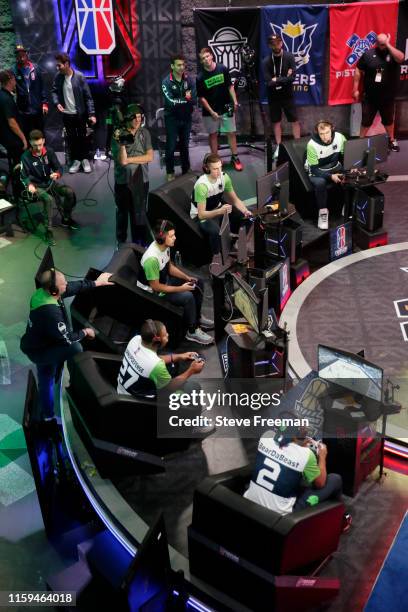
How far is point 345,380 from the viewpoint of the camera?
5.40m

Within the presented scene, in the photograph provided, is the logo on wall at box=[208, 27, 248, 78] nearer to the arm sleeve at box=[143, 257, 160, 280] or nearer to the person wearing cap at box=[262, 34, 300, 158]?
the person wearing cap at box=[262, 34, 300, 158]

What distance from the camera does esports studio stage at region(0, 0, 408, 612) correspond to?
4652 mm

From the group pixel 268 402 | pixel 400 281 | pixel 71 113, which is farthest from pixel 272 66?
pixel 268 402

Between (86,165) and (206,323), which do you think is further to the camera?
(86,165)

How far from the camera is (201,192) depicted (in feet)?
26.8

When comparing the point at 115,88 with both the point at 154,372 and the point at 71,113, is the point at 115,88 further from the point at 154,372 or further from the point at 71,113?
the point at 154,372

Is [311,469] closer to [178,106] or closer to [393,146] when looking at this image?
[178,106]

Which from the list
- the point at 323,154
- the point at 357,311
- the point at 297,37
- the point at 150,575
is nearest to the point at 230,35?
the point at 297,37

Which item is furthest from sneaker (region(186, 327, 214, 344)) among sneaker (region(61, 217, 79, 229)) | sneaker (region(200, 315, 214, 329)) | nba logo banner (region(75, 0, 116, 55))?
nba logo banner (region(75, 0, 116, 55))

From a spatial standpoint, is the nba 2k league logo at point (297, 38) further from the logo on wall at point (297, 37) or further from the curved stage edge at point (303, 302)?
the curved stage edge at point (303, 302)

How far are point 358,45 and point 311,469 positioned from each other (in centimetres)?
888

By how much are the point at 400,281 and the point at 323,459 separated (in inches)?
153

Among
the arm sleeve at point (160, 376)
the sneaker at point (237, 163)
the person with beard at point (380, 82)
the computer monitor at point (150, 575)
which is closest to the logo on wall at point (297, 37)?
the person with beard at point (380, 82)

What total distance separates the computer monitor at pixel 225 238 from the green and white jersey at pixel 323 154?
2616 mm
